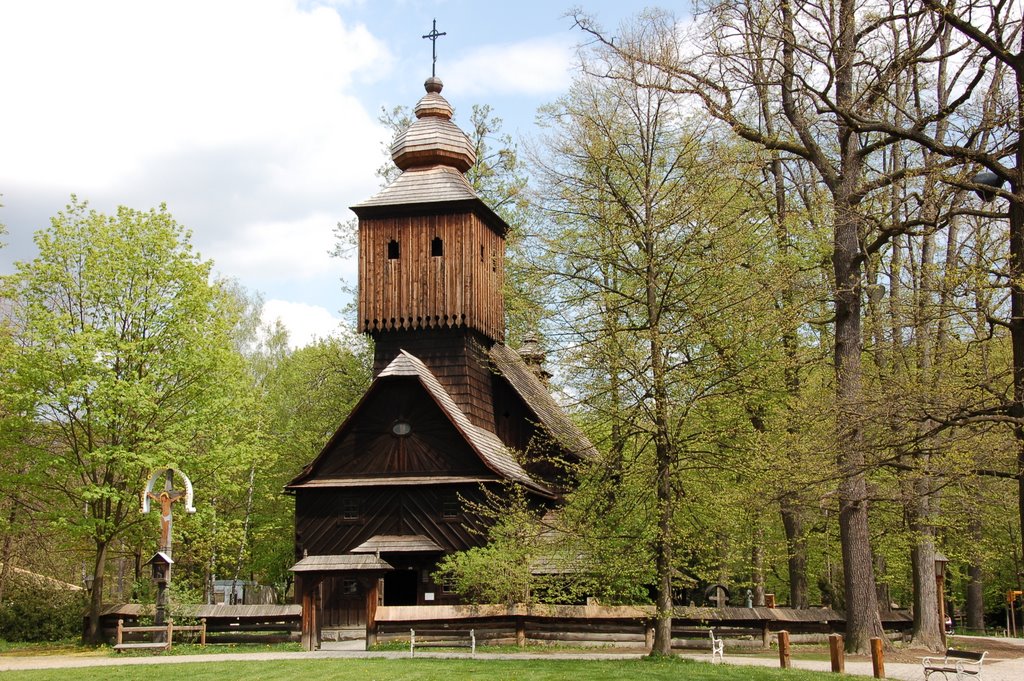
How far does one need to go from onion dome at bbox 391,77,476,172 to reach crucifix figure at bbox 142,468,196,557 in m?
13.8

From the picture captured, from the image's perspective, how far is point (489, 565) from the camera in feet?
82.5

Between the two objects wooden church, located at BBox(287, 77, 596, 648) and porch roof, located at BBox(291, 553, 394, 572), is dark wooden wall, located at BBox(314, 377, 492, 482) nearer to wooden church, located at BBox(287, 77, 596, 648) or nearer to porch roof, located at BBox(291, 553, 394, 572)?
wooden church, located at BBox(287, 77, 596, 648)

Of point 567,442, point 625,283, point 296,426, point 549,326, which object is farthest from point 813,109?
point 296,426

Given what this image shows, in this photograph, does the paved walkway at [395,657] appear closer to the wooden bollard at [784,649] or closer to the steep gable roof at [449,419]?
the wooden bollard at [784,649]

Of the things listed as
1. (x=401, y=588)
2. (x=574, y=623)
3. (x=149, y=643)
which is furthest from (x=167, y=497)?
(x=574, y=623)

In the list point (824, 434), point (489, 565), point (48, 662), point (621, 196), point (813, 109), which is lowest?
point (48, 662)

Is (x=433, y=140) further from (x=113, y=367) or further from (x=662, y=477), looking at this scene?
(x=662, y=477)

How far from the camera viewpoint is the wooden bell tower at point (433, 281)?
3297 cm

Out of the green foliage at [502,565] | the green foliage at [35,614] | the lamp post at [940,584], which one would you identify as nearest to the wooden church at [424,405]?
the green foliage at [502,565]

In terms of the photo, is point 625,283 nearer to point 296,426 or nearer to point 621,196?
point 621,196

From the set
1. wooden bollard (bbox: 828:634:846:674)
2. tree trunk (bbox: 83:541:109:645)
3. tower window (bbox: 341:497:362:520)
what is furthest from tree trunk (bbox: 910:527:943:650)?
tree trunk (bbox: 83:541:109:645)

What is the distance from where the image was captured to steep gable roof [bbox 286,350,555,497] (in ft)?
99.0

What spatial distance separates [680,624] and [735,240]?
9.56 meters

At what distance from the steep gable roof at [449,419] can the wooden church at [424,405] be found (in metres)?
0.06
